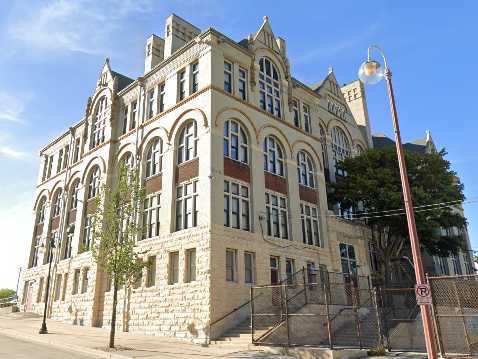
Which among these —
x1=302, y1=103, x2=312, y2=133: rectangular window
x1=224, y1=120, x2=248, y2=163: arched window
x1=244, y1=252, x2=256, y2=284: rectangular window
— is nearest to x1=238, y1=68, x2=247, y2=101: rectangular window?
x1=224, y1=120, x2=248, y2=163: arched window

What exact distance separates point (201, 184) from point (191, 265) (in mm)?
4731

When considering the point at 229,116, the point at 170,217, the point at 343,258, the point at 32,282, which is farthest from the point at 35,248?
the point at 343,258

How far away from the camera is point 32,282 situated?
3834cm

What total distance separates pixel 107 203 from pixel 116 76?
18932 mm

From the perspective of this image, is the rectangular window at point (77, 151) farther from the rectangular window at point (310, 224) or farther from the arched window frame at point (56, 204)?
the rectangular window at point (310, 224)

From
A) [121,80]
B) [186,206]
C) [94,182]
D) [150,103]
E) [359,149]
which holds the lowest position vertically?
[186,206]

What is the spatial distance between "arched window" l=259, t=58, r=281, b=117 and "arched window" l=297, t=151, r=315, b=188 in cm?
390

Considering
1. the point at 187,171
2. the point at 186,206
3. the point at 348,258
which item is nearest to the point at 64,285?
the point at 186,206

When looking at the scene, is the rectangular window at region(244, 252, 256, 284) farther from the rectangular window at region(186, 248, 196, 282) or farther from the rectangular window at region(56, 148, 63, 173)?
the rectangular window at region(56, 148, 63, 173)

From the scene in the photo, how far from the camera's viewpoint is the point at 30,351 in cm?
1627

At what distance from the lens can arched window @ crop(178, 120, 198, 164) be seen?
25719 mm

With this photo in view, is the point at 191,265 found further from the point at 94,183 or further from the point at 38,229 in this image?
the point at 38,229

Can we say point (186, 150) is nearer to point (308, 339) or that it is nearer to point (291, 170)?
point (291, 170)

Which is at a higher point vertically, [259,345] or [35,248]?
[35,248]
